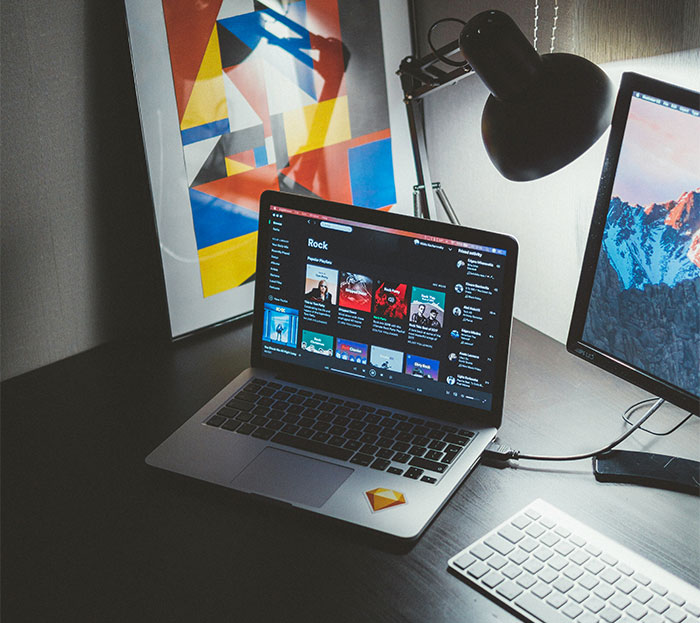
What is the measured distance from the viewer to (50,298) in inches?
50.6

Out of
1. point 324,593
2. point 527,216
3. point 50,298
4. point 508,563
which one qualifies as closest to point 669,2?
point 527,216

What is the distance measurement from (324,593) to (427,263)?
46 cm

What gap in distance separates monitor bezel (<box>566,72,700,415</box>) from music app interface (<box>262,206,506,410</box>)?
0.39ft

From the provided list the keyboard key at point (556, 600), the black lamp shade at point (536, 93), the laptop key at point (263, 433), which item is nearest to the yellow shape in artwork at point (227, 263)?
the laptop key at point (263, 433)

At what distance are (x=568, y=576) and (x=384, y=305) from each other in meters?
0.45

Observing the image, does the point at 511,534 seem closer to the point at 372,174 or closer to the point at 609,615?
the point at 609,615

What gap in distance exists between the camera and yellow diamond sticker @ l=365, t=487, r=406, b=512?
3.12 feet

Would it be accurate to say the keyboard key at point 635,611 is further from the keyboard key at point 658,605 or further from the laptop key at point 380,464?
the laptop key at point 380,464

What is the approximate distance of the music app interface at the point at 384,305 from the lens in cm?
107

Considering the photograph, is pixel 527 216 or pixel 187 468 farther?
pixel 527 216

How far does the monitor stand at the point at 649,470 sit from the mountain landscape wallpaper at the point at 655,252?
0.13 meters

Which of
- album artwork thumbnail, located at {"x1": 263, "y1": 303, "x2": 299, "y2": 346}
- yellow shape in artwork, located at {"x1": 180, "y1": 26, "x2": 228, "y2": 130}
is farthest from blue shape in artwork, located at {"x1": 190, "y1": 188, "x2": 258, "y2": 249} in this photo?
album artwork thumbnail, located at {"x1": 263, "y1": 303, "x2": 299, "y2": 346}

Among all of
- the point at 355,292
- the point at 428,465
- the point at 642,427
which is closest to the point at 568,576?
the point at 428,465

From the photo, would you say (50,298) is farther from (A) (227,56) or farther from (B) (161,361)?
(A) (227,56)
